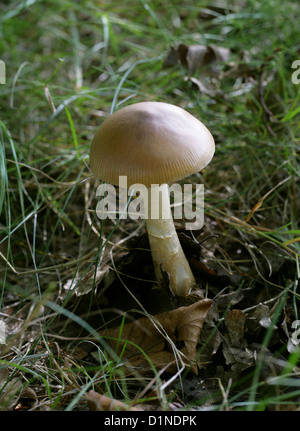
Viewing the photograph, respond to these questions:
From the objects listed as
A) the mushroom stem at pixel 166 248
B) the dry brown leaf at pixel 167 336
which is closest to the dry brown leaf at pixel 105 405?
the dry brown leaf at pixel 167 336

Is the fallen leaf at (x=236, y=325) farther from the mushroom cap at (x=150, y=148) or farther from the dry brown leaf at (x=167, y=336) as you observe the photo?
the mushroom cap at (x=150, y=148)

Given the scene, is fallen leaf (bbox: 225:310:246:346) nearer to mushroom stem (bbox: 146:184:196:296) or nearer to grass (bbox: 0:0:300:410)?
grass (bbox: 0:0:300:410)

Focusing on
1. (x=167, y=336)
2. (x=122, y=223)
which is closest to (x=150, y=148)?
(x=167, y=336)

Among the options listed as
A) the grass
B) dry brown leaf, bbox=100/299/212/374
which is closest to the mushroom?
the grass

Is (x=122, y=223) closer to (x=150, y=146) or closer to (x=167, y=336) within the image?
(x=167, y=336)

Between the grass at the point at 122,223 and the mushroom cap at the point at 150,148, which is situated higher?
the mushroom cap at the point at 150,148
